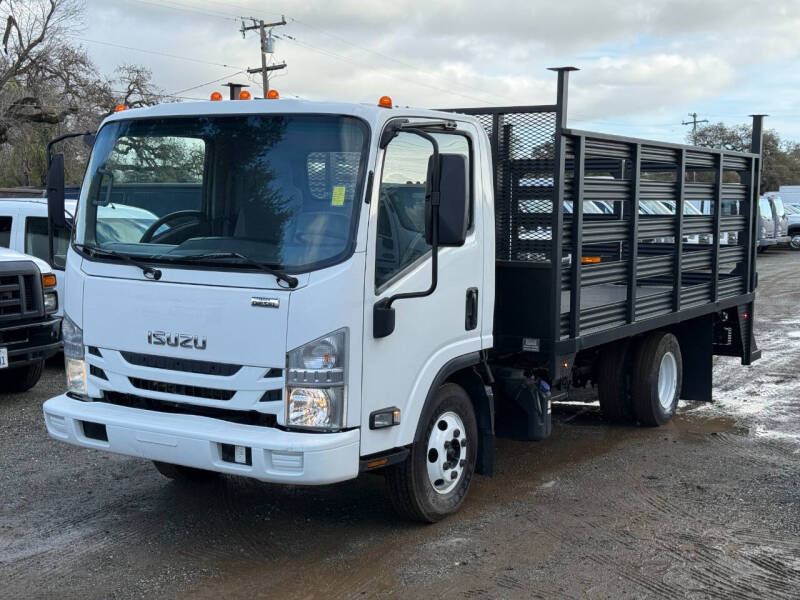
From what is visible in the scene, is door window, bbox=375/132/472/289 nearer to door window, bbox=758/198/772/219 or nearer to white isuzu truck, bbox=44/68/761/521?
white isuzu truck, bbox=44/68/761/521

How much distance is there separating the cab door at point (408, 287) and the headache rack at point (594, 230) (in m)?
0.67

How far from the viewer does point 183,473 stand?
660 cm

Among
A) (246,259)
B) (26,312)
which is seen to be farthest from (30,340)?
(246,259)

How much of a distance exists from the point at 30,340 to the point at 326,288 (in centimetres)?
523

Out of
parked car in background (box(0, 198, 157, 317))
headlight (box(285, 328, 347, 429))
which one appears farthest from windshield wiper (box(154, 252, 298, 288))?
parked car in background (box(0, 198, 157, 317))

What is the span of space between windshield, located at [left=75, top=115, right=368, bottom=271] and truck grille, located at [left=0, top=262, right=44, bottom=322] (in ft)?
11.9

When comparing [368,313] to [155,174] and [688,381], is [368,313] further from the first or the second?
[688,381]

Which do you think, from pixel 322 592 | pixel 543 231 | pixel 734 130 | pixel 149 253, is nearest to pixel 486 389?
pixel 543 231

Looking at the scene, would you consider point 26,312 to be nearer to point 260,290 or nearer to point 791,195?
point 260,290

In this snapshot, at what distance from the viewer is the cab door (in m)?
5.04

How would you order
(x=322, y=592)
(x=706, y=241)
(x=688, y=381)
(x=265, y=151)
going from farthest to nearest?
1. (x=688, y=381)
2. (x=706, y=241)
3. (x=265, y=151)
4. (x=322, y=592)

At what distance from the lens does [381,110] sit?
5.14 meters

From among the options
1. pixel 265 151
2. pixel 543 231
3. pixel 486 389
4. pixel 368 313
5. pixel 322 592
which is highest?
pixel 265 151

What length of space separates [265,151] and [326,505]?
2.32 metres
